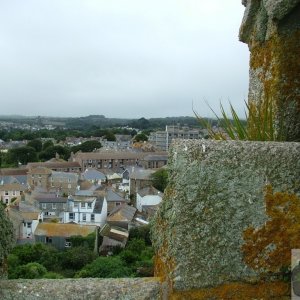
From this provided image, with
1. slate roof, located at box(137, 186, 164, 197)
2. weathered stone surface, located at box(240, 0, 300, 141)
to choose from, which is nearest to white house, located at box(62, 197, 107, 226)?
slate roof, located at box(137, 186, 164, 197)

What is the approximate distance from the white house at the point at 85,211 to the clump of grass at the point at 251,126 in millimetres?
51788

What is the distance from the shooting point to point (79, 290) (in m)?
2.28

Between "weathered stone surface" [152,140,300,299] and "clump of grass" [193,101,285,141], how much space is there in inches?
18.5

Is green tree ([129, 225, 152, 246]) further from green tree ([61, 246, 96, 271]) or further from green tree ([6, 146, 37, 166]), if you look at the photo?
green tree ([6, 146, 37, 166])

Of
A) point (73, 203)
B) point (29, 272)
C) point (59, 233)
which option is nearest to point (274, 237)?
point (29, 272)

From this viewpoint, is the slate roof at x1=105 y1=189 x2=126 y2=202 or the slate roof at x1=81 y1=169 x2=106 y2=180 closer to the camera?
the slate roof at x1=105 y1=189 x2=126 y2=202

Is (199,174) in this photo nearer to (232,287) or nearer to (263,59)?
(232,287)

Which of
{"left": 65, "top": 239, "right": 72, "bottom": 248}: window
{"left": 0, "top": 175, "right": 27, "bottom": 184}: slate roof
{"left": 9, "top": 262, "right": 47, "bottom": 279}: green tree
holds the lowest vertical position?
{"left": 65, "top": 239, "right": 72, "bottom": 248}: window

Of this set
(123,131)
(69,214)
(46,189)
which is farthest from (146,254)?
(123,131)

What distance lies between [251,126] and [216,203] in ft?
2.49

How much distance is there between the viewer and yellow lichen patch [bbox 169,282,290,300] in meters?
2.14

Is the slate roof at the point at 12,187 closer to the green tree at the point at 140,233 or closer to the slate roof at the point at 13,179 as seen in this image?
the slate roof at the point at 13,179

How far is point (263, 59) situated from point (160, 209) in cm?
117

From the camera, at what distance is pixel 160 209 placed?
2.24m
